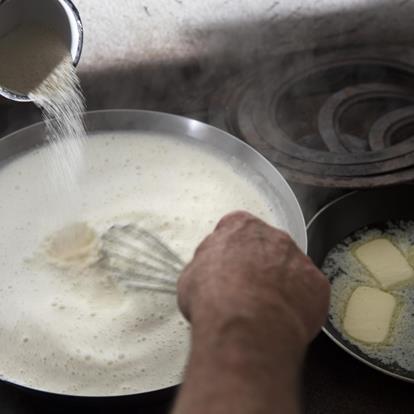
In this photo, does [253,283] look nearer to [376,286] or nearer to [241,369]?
[241,369]

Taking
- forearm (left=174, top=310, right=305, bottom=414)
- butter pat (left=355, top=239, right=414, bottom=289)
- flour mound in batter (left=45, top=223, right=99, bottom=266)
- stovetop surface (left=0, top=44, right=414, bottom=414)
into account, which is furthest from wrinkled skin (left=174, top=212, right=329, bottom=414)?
butter pat (left=355, top=239, right=414, bottom=289)

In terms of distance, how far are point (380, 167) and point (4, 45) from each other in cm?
79

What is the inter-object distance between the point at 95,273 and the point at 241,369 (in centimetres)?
55

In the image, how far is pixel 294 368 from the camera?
0.63 metres

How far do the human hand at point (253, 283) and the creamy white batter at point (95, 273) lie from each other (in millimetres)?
302

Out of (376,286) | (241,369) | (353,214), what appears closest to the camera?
(241,369)

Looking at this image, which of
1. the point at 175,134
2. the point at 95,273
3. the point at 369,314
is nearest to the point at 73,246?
the point at 95,273

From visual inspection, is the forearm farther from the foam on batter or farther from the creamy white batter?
the foam on batter

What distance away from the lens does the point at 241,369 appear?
0.59m

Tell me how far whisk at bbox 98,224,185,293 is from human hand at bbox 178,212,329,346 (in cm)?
34

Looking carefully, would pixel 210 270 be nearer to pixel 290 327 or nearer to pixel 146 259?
pixel 290 327

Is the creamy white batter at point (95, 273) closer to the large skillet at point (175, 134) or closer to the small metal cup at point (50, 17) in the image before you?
the large skillet at point (175, 134)

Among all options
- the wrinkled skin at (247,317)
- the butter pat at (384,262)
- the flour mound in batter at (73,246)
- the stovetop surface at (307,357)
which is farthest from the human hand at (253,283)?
the butter pat at (384,262)

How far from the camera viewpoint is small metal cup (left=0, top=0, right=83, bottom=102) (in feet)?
3.94
